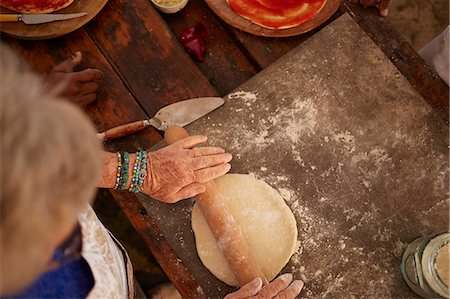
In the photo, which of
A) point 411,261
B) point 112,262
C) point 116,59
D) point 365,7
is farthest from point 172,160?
point 365,7

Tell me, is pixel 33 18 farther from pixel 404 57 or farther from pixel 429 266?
pixel 429 266

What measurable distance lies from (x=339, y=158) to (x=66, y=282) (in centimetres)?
90

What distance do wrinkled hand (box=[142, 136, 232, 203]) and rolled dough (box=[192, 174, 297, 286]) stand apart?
3.5 inches

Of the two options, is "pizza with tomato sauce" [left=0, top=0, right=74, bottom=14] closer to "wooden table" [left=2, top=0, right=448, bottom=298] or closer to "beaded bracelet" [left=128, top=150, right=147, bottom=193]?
"wooden table" [left=2, top=0, right=448, bottom=298]

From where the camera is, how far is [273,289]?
4.49ft

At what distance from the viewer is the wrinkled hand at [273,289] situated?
4.42 ft

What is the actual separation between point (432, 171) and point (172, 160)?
824 mm

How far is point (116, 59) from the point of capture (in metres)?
1.71

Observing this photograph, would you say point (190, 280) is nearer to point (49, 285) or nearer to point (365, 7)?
point (49, 285)

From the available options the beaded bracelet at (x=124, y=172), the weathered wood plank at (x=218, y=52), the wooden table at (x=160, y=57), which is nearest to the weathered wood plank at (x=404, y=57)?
the wooden table at (x=160, y=57)

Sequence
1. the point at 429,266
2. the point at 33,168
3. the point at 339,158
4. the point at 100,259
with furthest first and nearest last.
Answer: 1. the point at 339,158
2. the point at 429,266
3. the point at 100,259
4. the point at 33,168

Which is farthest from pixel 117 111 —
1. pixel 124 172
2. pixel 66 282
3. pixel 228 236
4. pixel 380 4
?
pixel 380 4

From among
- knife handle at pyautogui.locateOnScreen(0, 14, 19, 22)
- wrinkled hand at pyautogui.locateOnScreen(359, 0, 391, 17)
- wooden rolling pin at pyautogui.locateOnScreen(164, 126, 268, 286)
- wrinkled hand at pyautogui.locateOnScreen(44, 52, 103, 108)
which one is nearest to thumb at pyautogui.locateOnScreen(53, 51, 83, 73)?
wrinkled hand at pyautogui.locateOnScreen(44, 52, 103, 108)

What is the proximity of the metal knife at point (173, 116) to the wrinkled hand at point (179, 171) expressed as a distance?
4.8 inches
